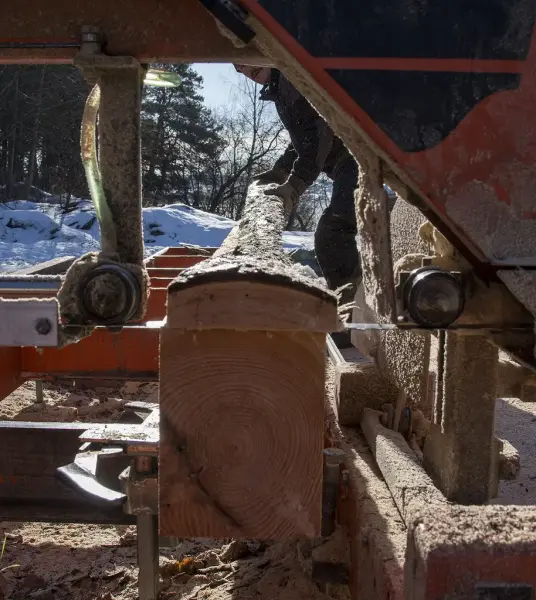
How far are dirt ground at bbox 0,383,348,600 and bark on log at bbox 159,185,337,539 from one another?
33.4 inches

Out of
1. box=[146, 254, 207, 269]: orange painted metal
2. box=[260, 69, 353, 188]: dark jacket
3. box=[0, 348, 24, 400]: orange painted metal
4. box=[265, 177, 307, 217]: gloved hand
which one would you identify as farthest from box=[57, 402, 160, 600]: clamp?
box=[146, 254, 207, 269]: orange painted metal

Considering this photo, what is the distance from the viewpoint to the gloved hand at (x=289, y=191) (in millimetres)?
3283

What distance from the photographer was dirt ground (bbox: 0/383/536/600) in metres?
2.15

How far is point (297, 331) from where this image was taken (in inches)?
48.8

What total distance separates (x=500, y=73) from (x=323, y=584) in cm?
162

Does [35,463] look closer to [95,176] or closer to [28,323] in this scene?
[28,323]

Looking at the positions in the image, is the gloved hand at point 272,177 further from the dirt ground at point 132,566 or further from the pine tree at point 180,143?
the pine tree at point 180,143

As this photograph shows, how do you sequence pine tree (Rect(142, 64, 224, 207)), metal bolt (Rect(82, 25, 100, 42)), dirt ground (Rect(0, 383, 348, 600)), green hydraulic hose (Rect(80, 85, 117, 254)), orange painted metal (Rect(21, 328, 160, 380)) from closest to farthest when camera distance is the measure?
metal bolt (Rect(82, 25, 100, 42))
green hydraulic hose (Rect(80, 85, 117, 254))
dirt ground (Rect(0, 383, 348, 600))
orange painted metal (Rect(21, 328, 160, 380))
pine tree (Rect(142, 64, 224, 207))

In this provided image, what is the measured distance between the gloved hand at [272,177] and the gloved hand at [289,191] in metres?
0.22

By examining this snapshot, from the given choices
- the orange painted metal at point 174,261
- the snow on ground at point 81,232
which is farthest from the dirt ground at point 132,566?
the snow on ground at point 81,232

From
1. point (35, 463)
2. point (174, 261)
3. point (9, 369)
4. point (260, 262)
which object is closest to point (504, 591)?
point (260, 262)

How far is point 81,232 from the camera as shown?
1658 cm

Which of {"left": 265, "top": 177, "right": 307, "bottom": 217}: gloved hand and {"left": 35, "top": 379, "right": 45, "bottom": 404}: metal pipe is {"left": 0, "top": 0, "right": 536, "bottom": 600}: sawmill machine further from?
{"left": 35, "top": 379, "right": 45, "bottom": 404}: metal pipe

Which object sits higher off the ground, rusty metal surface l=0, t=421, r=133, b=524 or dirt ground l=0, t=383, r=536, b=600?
rusty metal surface l=0, t=421, r=133, b=524
